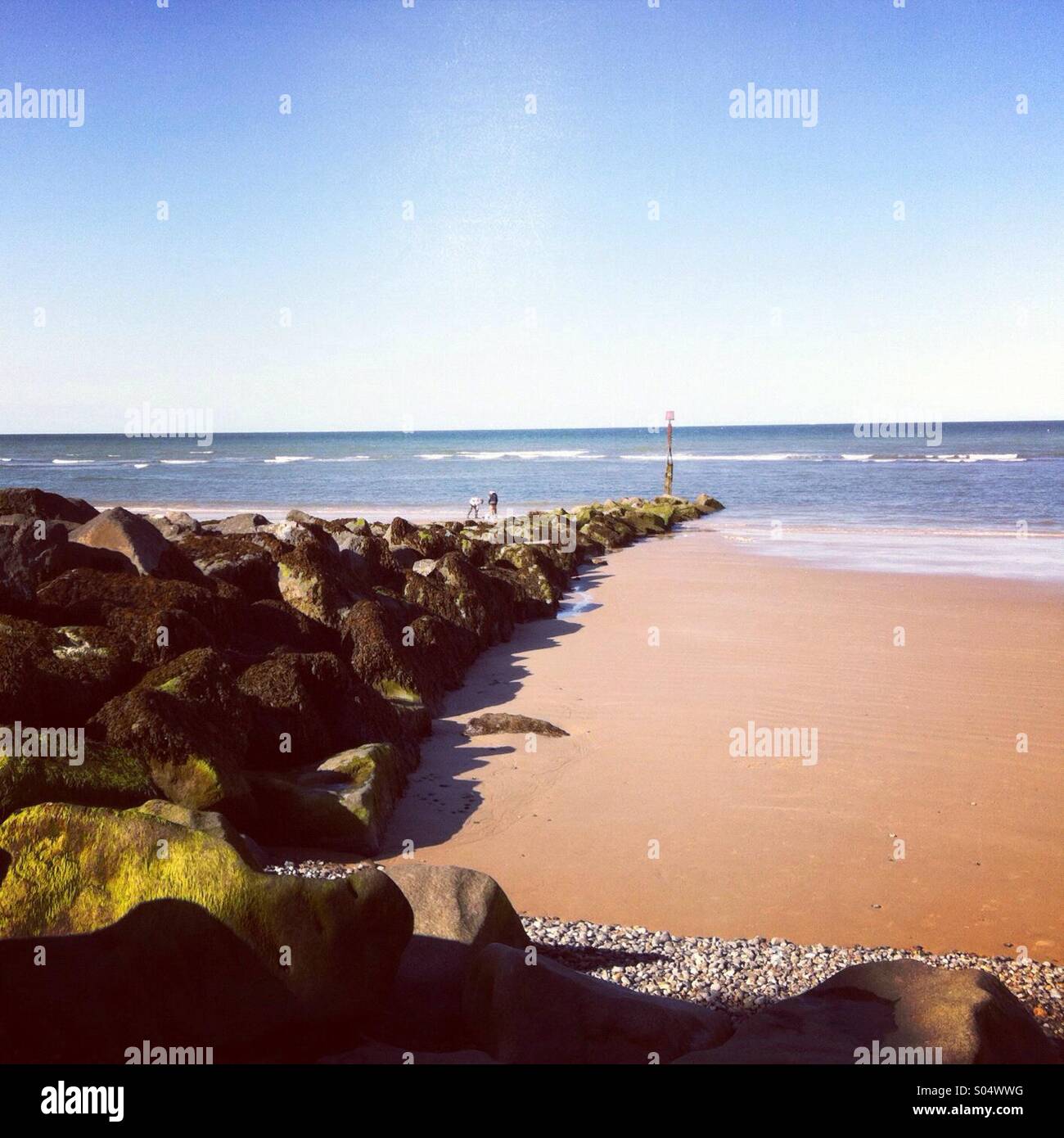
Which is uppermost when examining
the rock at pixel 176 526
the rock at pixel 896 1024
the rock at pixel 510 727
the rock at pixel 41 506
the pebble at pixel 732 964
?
the rock at pixel 41 506

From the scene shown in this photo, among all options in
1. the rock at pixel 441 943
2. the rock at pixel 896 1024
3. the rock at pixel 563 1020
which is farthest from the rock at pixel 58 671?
the rock at pixel 896 1024

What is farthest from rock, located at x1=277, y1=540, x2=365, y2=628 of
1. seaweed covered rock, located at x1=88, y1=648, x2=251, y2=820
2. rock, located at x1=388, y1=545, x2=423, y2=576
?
seaweed covered rock, located at x1=88, y1=648, x2=251, y2=820

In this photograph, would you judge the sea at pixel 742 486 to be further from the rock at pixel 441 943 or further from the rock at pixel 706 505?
the rock at pixel 441 943

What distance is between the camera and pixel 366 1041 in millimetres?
3742

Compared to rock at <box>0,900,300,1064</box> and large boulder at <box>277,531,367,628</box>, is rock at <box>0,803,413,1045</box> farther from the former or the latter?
large boulder at <box>277,531,367,628</box>

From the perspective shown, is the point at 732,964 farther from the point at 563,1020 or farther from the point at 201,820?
the point at 201,820

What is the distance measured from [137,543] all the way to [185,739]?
5401 millimetres

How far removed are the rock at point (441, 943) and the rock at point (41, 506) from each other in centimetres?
1010

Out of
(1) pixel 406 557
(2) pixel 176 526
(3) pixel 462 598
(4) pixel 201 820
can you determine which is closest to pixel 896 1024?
(4) pixel 201 820

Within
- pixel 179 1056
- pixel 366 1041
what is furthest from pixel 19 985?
pixel 366 1041

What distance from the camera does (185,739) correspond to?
236 inches

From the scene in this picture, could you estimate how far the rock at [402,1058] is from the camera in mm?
3553

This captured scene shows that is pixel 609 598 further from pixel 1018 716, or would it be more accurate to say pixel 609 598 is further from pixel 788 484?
pixel 788 484

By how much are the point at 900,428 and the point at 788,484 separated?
68805 millimetres
